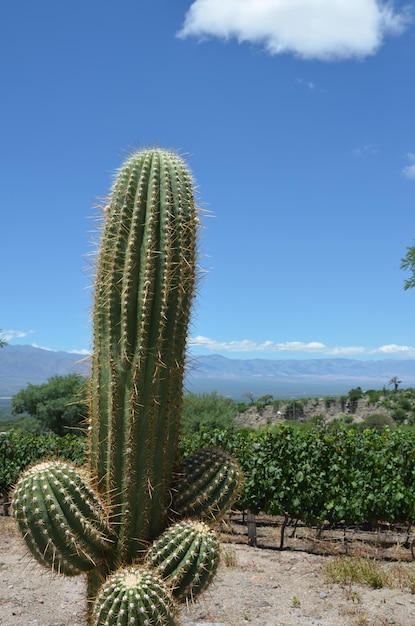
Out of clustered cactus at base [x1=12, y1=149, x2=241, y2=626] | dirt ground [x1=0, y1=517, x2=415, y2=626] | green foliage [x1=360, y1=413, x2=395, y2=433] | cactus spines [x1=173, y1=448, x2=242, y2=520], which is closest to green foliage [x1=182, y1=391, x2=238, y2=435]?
green foliage [x1=360, y1=413, x2=395, y2=433]

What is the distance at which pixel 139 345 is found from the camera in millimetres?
3346

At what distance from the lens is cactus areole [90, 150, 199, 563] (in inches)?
133

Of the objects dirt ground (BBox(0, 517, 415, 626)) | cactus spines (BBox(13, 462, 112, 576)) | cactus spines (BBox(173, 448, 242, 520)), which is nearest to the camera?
cactus spines (BBox(13, 462, 112, 576))

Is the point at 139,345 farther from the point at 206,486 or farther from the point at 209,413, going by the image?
the point at 209,413

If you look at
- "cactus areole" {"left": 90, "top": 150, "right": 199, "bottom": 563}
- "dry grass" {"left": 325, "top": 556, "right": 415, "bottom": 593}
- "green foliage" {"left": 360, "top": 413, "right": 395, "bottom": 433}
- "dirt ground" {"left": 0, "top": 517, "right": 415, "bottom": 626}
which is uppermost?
"cactus areole" {"left": 90, "top": 150, "right": 199, "bottom": 563}

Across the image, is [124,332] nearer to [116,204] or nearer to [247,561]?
[116,204]

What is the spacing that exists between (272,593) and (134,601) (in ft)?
16.9

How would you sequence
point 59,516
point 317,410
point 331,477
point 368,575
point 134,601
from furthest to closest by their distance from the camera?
point 317,410, point 331,477, point 368,575, point 59,516, point 134,601

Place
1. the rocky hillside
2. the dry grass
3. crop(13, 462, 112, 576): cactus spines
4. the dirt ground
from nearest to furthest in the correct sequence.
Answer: crop(13, 462, 112, 576): cactus spines → the dirt ground → the dry grass → the rocky hillside

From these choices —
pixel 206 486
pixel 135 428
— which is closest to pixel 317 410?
pixel 206 486

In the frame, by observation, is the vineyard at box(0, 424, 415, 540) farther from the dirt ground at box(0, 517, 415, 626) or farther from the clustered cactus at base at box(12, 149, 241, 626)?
the clustered cactus at base at box(12, 149, 241, 626)

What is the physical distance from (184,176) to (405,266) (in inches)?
850

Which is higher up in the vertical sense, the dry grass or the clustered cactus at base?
the clustered cactus at base

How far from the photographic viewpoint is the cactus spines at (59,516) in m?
3.20
